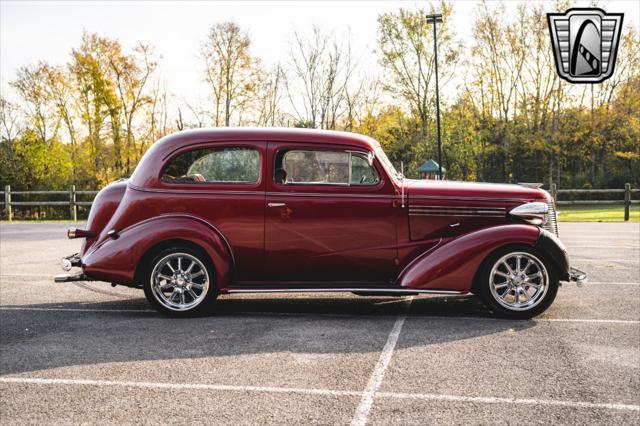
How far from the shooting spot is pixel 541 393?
13.0 ft

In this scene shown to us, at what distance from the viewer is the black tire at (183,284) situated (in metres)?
6.28

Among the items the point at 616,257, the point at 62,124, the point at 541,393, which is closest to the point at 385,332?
the point at 541,393

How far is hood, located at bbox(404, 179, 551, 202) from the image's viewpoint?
6.51 m

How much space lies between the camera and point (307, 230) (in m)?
6.39

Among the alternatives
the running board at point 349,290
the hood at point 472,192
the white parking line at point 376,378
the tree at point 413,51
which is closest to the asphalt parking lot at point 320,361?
the white parking line at point 376,378

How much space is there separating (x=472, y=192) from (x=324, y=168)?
1595mm

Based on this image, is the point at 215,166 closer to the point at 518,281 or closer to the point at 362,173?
the point at 362,173

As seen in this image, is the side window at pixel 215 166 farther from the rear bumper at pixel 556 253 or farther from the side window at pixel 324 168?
the rear bumper at pixel 556 253

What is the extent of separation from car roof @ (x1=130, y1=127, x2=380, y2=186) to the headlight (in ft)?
5.49

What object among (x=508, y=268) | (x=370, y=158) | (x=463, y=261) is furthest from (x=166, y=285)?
(x=508, y=268)

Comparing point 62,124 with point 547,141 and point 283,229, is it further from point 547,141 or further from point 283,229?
point 283,229

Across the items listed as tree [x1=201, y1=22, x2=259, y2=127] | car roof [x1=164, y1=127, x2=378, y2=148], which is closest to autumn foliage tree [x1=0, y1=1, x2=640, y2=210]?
tree [x1=201, y1=22, x2=259, y2=127]

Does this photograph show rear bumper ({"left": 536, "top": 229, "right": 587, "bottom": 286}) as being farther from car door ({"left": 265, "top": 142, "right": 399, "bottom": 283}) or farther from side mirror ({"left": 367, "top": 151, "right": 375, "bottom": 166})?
side mirror ({"left": 367, "top": 151, "right": 375, "bottom": 166})

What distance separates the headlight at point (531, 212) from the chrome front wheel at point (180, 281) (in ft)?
10.8
